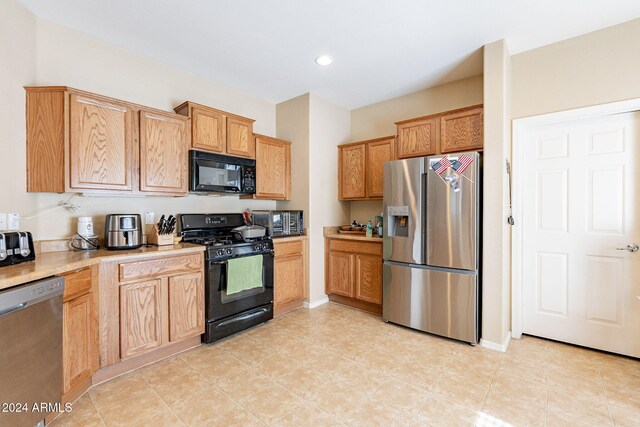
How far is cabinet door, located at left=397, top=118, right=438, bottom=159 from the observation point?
308cm

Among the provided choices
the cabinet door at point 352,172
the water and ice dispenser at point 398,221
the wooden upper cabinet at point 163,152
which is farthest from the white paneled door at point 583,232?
the wooden upper cabinet at point 163,152

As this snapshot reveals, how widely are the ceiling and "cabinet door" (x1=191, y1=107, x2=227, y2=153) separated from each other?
1.68 ft

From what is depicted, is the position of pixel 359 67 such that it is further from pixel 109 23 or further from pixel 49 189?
pixel 49 189

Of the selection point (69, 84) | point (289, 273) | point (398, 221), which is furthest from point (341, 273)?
point (69, 84)

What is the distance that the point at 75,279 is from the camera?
1800 millimetres

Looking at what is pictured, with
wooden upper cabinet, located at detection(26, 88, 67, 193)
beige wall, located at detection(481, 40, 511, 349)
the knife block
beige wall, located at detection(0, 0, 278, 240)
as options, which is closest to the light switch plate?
beige wall, located at detection(0, 0, 278, 240)

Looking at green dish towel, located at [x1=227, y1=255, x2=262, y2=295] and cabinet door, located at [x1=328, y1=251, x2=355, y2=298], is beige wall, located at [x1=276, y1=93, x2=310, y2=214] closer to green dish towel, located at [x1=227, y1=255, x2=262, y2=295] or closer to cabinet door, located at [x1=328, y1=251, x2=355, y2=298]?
cabinet door, located at [x1=328, y1=251, x2=355, y2=298]

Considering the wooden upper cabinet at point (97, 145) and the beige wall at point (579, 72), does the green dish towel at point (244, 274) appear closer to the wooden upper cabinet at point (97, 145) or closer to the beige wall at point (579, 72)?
the wooden upper cabinet at point (97, 145)

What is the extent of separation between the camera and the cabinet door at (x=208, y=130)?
9.34 ft

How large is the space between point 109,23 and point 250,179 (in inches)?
69.0

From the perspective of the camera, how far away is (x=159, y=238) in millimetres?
2590

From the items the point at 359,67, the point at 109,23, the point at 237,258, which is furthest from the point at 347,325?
the point at 109,23

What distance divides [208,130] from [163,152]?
0.52 meters

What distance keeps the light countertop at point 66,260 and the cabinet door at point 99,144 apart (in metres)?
0.52
